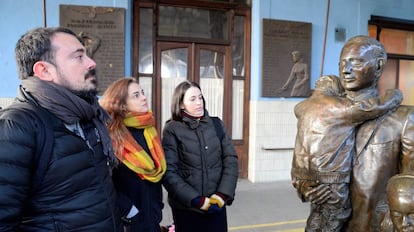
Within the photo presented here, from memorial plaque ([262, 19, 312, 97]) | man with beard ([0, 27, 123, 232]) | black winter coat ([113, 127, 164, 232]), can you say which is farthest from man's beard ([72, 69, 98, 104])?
memorial plaque ([262, 19, 312, 97])

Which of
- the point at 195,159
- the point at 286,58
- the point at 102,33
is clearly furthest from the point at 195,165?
the point at 286,58

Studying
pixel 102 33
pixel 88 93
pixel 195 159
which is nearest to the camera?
pixel 88 93

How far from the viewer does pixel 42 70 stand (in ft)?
4.47

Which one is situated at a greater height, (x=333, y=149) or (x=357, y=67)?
(x=357, y=67)

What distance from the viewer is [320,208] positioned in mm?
1675

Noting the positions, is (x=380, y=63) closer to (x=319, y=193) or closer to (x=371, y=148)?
(x=371, y=148)

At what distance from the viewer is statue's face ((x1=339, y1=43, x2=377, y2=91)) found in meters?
1.59

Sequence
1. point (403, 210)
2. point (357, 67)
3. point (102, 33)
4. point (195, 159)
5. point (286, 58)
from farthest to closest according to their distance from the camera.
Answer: point (286, 58), point (102, 33), point (195, 159), point (357, 67), point (403, 210)

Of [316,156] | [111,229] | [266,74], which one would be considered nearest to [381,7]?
[266,74]

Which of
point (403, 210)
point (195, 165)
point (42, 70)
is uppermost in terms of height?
point (42, 70)

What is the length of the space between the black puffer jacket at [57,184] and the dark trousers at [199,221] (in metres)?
1.06

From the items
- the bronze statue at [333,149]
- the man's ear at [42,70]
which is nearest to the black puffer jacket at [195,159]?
the bronze statue at [333,149]

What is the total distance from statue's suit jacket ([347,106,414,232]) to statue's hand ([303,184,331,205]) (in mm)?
129

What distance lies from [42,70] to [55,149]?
→ 0.31 m
